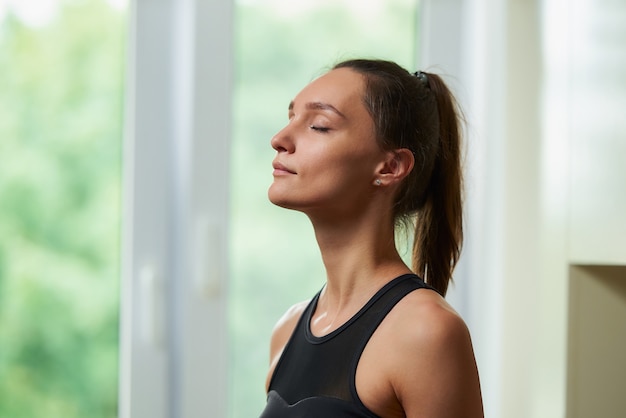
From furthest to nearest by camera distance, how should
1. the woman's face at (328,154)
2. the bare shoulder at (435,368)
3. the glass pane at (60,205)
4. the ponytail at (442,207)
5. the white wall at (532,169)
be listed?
the glass pane at (60,205) < the white wall at (532,169) < the ponytail at (442,207) < the woman's face at (328,154) < the bare shoulder at (435,368)

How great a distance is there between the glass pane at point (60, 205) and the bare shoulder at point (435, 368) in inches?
43.8

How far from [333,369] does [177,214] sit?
0.95 meters

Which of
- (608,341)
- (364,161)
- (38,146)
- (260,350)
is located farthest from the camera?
(260,350)

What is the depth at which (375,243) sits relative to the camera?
52.4 inches

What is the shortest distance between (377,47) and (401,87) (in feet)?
3.33

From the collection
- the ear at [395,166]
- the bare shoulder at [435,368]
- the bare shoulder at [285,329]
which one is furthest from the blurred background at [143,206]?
the bare shoulder at [435,368]

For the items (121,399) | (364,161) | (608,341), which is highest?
(364,161)

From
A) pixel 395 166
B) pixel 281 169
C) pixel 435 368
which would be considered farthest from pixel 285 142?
pixel 435 368

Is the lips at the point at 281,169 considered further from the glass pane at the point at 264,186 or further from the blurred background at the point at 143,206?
the glass pane at the point at 264,186

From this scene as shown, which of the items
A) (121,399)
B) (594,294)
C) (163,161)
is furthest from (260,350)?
(594,294)

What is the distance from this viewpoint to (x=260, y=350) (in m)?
2.23

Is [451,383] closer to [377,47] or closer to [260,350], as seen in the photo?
[260,350]

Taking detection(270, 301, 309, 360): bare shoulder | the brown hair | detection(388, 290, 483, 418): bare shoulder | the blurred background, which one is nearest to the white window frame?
the blurred background

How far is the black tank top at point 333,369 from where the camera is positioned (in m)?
1.21
